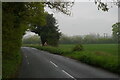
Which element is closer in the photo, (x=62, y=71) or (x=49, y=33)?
(x=62, y=71)

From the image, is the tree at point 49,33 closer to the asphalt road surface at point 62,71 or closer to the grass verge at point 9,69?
the asphalt road surface at point 62,71

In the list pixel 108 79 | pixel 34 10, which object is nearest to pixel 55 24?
pixel 34 10

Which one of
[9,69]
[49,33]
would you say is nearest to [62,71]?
[9,69]

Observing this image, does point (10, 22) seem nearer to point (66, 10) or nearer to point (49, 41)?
point (66, 10)

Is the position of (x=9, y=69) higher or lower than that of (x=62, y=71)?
higher

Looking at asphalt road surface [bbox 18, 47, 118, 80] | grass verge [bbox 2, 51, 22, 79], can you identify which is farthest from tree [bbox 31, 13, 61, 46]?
grass verge [bbox 2, 51, 22, 79]

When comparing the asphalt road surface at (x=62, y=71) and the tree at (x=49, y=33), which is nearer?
the asphalt road surface at (x=62, y=71)

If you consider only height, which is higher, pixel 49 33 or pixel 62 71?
pixel 49 33

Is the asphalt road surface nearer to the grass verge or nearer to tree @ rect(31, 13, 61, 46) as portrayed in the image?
the grass verge

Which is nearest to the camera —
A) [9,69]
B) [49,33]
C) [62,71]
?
[9,69]

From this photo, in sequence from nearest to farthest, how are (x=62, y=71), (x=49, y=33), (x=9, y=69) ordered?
1. (x=9, y=69)
2. (x=62, y=71)
3. (x=49, y=33)

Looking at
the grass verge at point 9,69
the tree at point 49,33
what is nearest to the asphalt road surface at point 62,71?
the grass verge at point 9,69

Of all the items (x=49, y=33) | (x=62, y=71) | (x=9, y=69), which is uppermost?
(x=49, y=33)

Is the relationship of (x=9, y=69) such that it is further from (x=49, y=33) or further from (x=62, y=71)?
(x=49, y=33)
